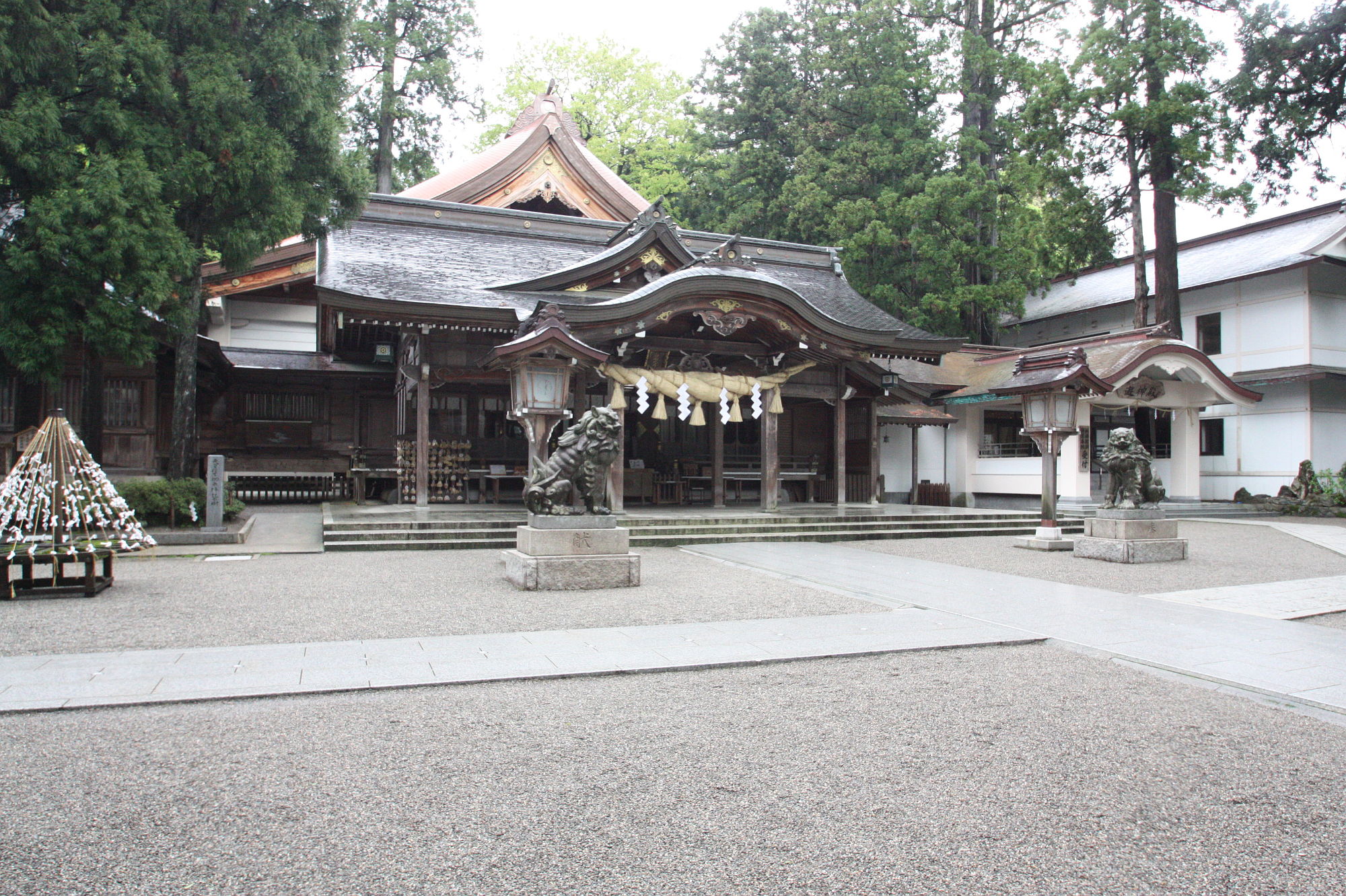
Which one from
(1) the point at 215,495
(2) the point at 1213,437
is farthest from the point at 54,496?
(2) the point at 1213,437

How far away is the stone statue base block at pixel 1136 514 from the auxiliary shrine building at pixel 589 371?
2.28 m

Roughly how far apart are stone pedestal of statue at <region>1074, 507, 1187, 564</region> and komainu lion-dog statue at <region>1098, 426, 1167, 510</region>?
209 millimetres

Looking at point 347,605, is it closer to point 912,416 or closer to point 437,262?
point 437,262

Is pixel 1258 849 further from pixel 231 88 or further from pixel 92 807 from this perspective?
pixel 231 88

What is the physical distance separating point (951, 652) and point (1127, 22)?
2254 centimetres

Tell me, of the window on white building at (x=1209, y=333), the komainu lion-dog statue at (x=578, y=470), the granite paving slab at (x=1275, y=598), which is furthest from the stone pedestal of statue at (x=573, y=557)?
the window on white building at (x=1209, y=333)

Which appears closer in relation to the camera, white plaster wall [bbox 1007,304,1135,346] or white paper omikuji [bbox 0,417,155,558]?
white paper omikuji [bbox 0,417,155,558]

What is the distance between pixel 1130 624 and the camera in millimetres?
7191

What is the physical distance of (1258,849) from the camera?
3.10 meters

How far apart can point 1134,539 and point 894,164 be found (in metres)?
16.9

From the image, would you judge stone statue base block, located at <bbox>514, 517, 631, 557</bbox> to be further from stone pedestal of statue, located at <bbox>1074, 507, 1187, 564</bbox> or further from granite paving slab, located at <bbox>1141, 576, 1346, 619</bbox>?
stone pedestal of statue, located at <bbox>1074, 507, 1187, 564</bbox>

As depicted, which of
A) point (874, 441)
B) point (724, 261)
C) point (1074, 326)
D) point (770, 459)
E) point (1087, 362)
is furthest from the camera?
point (1074, 326)

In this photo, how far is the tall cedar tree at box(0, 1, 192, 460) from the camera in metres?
10.9

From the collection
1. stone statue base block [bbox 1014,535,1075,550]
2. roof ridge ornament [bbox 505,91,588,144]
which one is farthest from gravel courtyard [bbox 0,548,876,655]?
roof ridge ornament [bbox 505,91,588,144]
